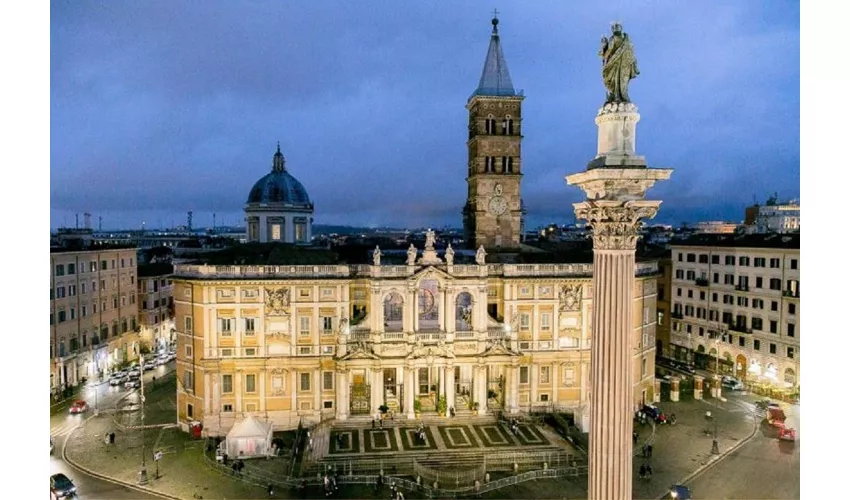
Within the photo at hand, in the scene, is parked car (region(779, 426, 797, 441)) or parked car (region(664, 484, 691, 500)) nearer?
parked car (region(664, 484, 691, 500))

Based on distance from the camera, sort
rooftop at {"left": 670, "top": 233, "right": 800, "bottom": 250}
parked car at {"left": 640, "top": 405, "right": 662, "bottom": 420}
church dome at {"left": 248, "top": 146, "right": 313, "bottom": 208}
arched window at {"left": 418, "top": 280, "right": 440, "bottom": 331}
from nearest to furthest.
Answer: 1. parked car at {"left": 640, "top": 405, "right": 662, "bottom": 420}
2. arched window at {"left": 418, "top": 280, "right": 440, "bottom": 331}
3. rooftop at {"left": 670, "top": 233, "right": 800, "bottom": 250}
4. church dome at {"left": 248, "top": 146, "right": 313, "bottom": 208}

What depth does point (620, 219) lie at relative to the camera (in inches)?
327

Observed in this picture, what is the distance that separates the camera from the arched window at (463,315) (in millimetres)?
28620

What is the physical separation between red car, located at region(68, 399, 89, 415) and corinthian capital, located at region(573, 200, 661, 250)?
2825cm

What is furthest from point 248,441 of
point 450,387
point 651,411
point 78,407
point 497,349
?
point 651,411

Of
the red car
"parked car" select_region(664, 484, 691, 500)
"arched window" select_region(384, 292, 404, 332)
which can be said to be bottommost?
"parked car" select_region(664, 484, 691, 500)

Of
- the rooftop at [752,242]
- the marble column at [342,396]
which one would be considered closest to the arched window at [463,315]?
the marble column at [342,396]

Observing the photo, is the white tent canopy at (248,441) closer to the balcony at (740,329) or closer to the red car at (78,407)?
the red car at (78,407)

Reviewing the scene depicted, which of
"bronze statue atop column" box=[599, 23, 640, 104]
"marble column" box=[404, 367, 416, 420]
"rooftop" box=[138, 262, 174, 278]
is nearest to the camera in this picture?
"bronze statue atop column" box=[599, 23, 640, 104]

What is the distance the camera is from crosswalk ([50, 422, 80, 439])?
1003 inches

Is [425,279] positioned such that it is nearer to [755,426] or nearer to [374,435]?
[374,435]

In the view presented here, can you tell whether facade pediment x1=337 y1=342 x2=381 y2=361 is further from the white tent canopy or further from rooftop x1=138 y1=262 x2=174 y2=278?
rooftop x1=138 y1=262 x2=174 y2=278

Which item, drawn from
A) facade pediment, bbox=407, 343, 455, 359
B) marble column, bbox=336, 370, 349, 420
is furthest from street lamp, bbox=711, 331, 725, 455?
marble column, bbox=336, 370, 349, 420

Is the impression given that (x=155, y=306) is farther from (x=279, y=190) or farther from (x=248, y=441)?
(x=248, y=441)
